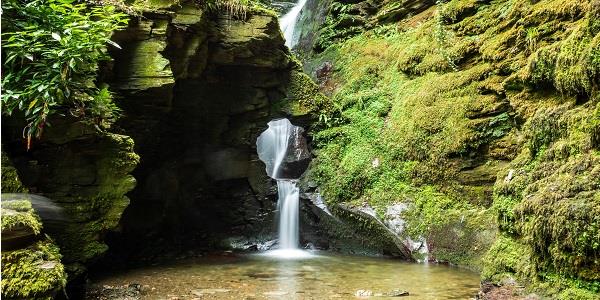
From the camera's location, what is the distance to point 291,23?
20.0 metres

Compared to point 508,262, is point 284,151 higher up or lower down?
higher up

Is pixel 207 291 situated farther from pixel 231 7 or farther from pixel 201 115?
pixel 231 7

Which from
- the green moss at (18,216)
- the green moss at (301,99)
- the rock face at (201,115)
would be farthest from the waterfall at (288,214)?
the green moss at (18,216)

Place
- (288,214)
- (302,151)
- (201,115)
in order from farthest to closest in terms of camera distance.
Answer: (302,151)
(288,214)
(201,115)

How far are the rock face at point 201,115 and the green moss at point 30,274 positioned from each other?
14.7ft

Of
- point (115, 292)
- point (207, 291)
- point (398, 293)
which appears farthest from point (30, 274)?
point (398, 293)

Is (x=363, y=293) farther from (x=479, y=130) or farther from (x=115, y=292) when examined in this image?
(x=479, y=130)

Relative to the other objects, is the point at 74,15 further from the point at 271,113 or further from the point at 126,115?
the point at 271,113

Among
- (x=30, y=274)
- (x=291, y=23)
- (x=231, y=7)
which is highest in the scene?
(x=291, y=23)

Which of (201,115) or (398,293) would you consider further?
(201,115)

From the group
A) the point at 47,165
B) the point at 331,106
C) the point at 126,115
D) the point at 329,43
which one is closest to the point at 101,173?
the point at 47,165

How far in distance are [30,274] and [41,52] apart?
2879mm

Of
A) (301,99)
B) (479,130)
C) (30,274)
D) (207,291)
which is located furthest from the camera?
(301,99)

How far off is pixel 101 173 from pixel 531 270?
6.35 m
